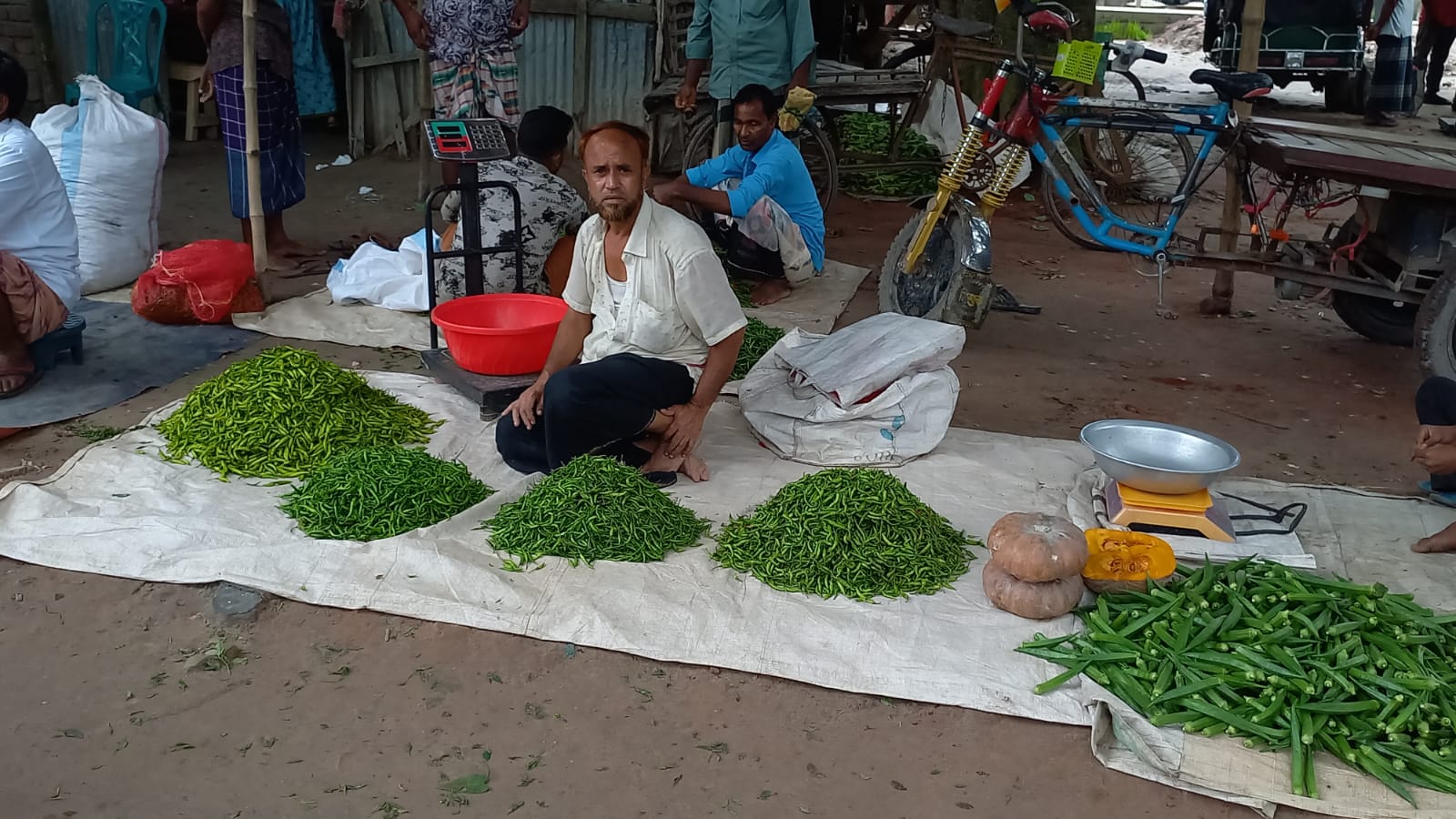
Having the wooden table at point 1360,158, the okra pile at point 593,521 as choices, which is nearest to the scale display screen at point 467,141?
the okra pile at point 593,521

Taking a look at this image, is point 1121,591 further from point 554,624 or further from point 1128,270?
point 1128,270

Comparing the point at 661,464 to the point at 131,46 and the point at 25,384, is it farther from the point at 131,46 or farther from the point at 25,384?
the point at 131,46

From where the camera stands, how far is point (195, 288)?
4.97m

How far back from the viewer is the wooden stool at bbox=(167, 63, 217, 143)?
28.7 ft

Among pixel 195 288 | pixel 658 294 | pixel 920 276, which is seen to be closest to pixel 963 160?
pixel 920 276

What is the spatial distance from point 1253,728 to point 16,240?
14.1 feet

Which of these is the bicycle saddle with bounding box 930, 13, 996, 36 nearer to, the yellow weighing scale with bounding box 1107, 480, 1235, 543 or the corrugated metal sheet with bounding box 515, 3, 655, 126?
the corrugated metal sheet with bounding box 515, 3, 655, 126

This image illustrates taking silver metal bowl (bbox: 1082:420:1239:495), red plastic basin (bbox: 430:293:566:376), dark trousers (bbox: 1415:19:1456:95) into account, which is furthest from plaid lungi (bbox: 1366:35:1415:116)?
red plastic basin (bbox: 430:293:566:376)

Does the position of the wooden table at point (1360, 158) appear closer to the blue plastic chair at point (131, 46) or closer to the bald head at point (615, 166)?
the bald head at point (615, 166)

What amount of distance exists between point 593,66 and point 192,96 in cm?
306

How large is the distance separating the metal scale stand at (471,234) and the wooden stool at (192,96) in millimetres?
5434

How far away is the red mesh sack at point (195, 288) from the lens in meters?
4.96

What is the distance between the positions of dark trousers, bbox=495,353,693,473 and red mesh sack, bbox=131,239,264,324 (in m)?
2.21

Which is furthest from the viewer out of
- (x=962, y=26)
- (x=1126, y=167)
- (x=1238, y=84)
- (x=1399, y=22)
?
(x=1399, y=22)
